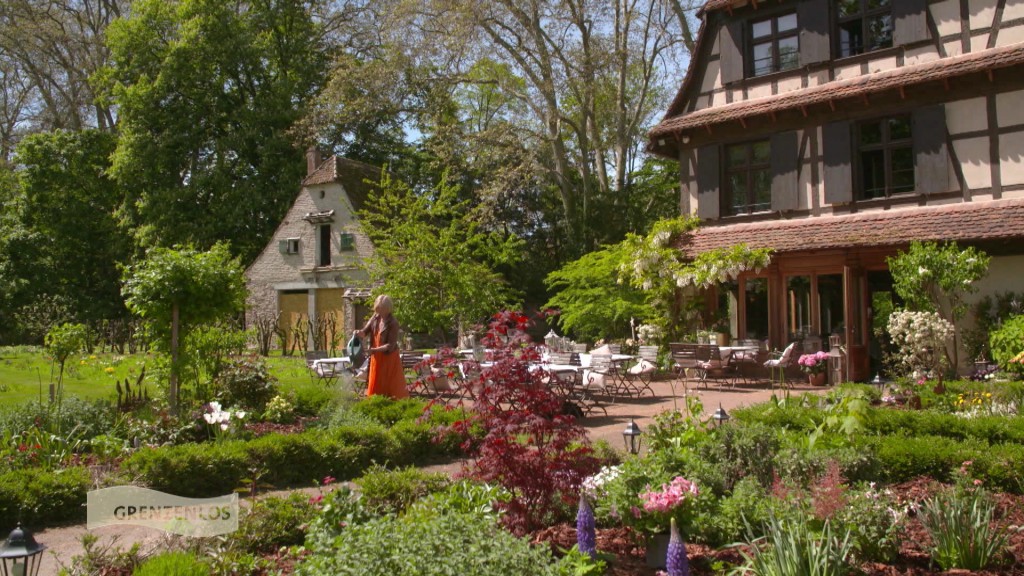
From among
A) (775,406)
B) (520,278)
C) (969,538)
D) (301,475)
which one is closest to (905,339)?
(775,406)

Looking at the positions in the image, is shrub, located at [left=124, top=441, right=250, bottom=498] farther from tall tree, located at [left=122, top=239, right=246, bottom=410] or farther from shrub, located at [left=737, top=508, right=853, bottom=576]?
shrub, located at [left=737, top=508, right=853, bottom=576]

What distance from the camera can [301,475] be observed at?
767cm

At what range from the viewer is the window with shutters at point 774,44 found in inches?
663

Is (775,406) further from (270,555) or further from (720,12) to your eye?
(720,12)

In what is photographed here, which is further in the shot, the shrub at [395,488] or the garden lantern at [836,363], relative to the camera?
the garden lantern at [836,363]

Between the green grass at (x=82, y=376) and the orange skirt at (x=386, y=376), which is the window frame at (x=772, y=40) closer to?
the orange skirt at (x=386, y=376)

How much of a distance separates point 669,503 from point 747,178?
13.9 metres

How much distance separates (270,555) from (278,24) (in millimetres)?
30680

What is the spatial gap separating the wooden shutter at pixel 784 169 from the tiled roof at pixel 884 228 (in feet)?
1.42

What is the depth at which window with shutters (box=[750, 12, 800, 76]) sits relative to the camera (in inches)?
663

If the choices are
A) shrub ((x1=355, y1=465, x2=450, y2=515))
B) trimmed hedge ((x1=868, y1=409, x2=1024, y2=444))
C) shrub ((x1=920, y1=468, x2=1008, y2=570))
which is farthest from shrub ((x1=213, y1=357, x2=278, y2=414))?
shrub ((x1=920, y1=468, x2=1008, y2=570))

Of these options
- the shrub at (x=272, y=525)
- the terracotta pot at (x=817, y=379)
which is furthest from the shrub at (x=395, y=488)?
the terracotta pot at (x=817, y=379)

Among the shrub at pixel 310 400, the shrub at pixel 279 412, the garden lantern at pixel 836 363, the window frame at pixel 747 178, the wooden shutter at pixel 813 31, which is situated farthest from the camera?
the window frame at pixel 747 178

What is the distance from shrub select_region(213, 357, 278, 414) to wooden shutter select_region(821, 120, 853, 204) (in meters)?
11.4
